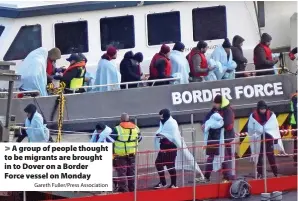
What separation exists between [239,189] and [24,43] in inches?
160

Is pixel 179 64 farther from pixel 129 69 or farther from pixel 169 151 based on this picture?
pixel 169 151

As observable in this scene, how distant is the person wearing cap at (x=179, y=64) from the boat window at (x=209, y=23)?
0.76m

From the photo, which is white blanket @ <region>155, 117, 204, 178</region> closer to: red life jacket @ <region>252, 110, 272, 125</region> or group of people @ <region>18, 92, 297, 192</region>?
group of people @ <region>18, 92, 297, 192</region>

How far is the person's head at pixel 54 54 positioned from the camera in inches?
562

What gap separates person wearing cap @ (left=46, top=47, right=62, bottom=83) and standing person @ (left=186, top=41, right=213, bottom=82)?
6.27ft

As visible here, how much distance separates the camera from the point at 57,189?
486 inches

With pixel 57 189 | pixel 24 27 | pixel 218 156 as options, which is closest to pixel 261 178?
pixel 218 156

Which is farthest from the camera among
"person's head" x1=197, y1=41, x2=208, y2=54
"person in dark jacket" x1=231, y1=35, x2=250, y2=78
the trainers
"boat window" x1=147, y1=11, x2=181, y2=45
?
"boat window" x1=147, y1=11, x2=181, y2=45

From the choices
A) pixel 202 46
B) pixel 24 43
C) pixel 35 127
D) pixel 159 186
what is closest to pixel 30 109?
pixel 35 127

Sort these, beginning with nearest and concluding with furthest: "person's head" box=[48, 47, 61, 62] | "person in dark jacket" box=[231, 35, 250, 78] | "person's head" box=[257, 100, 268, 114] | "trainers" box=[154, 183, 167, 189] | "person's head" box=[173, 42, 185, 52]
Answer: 1. "trainers" box=[154, 183, 167, 189]
2. "person's head" box=[257, 100, 268, 114]
3. "person's head" box=[48, 47, 61, 62]
4. "person's head" box=[173, 42, 185, 52]
5. "person in dark jacket" box=[231, 35, 250, 78]

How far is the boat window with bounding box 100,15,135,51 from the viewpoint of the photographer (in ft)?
49.2

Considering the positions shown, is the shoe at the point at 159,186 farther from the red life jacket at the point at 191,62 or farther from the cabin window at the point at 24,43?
the cabin window at the point at 24,43

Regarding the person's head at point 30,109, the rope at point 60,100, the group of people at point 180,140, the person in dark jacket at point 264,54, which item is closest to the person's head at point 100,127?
the group of people at point 180,140

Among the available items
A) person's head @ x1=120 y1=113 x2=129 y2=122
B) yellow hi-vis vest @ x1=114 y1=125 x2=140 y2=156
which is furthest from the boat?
yellow hi-vis vest @ x1=114 y1=125 x2=140 y2=156
